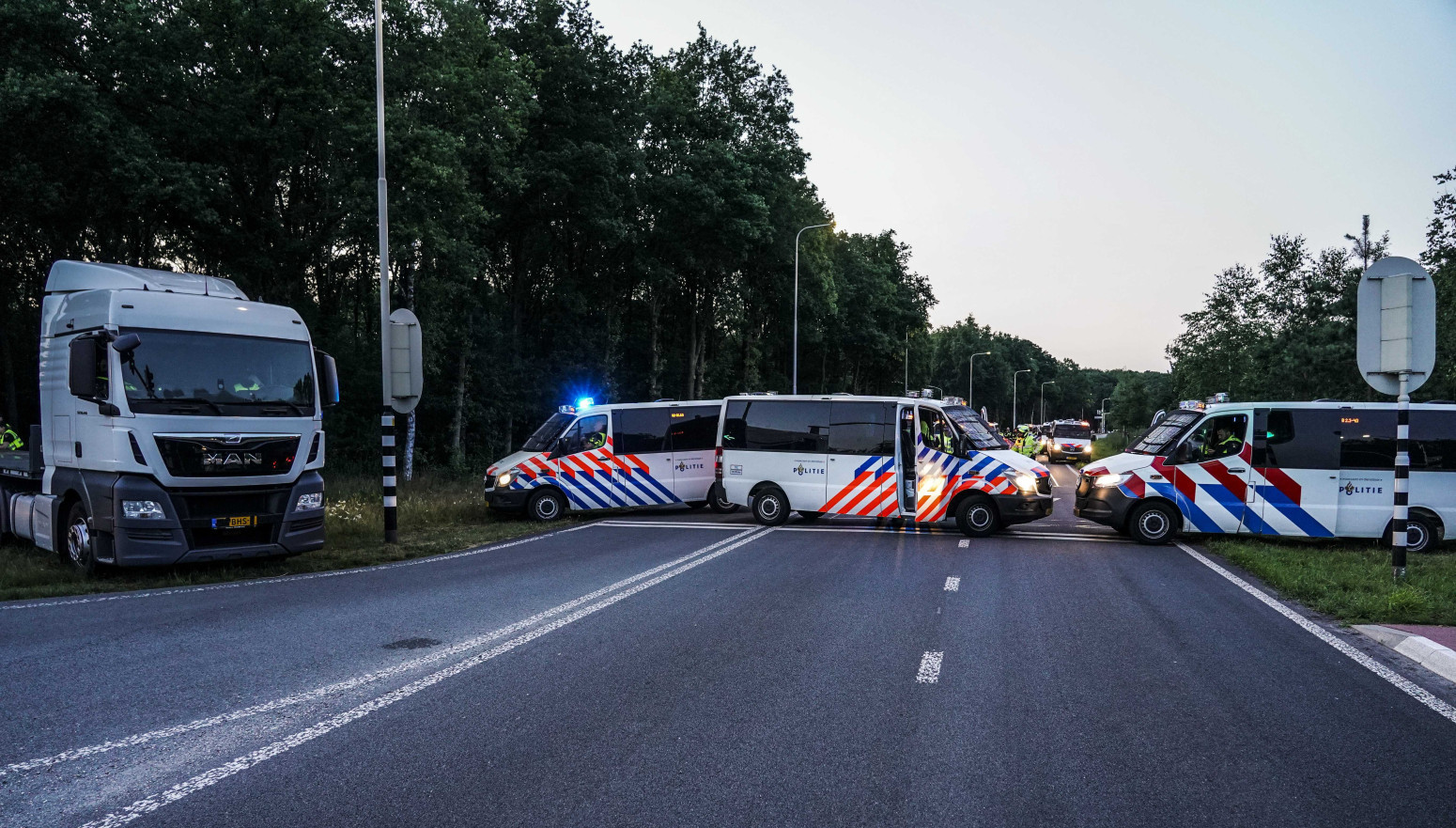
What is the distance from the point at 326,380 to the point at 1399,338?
12.4 meters

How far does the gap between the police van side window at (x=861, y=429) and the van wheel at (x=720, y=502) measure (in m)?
2.37

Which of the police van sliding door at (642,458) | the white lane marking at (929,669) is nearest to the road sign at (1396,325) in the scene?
the white lane marking at (929,669)

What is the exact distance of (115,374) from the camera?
9.53 m

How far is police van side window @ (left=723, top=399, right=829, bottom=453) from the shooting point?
1580cm

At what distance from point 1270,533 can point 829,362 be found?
52661mm

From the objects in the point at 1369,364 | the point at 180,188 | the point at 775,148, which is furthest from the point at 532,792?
the point at 775,148

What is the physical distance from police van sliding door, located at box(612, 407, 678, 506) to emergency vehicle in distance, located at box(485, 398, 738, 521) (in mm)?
19

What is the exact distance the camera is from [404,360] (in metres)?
13.5

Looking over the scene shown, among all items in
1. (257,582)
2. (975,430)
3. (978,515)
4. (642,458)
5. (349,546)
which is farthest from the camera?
(642,458)

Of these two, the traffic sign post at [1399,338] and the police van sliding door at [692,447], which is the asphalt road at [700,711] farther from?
the police van sliding door at [692,447]

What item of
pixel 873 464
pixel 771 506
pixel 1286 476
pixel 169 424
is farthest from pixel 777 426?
pixel 169 424

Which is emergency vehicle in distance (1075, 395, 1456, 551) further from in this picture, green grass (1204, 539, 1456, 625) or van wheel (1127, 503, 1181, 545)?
green grass (1204, 539, 1456, 625)

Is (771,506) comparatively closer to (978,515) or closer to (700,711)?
(978,515)

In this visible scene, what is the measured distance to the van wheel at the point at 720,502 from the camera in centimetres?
1677
